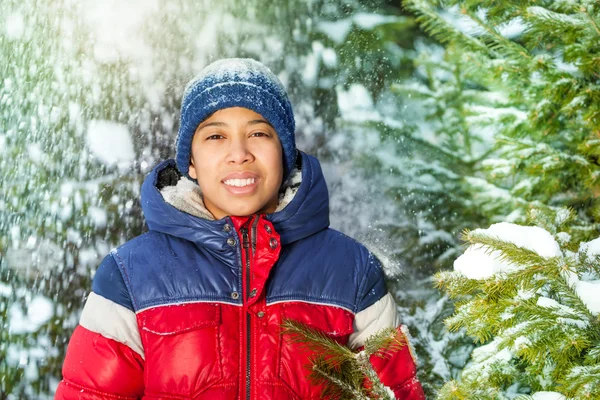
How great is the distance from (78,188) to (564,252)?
726 centimetres

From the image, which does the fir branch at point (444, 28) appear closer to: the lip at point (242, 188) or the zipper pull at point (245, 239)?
the lip at point (242, 188)

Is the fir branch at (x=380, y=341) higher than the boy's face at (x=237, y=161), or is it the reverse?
the boy's face at (x=237, y=161)

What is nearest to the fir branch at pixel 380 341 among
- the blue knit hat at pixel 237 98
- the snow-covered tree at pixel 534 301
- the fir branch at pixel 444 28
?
the snow-covered tree at pixel 534 301

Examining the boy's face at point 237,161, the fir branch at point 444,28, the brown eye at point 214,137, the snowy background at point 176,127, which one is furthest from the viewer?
the snowy background at point 176,127

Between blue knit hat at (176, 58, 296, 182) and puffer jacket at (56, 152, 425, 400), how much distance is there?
0.75 feet

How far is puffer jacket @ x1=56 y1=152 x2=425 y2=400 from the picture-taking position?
1.90m

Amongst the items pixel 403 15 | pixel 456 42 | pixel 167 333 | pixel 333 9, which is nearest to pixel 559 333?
pixel 167 333

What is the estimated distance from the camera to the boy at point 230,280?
75.1 inches

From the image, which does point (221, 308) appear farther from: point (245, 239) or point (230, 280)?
point (245, 239)

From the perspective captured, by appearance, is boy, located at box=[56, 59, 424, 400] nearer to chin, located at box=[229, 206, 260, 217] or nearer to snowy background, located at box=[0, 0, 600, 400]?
chin, located at box=[229, 206, 260, 217]

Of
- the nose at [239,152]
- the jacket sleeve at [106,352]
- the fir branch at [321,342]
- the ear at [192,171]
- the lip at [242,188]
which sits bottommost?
the jacket sleeve at [106,352]

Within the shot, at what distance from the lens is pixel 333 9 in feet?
25.5

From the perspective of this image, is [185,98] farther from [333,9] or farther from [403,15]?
[333,9]

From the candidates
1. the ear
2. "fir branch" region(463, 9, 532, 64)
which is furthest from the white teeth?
"fir branch" region(463, 9, 532, 64)
